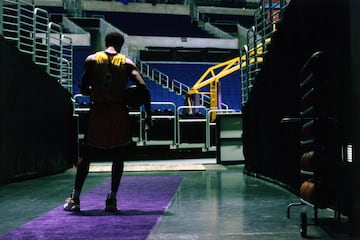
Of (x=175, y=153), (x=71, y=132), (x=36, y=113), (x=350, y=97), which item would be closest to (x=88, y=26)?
(x=175, y=153)

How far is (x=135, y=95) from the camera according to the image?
370 cm

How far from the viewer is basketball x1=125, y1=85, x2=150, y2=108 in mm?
3695

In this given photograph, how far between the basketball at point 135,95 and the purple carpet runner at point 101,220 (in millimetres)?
948

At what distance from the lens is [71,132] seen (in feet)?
30.8

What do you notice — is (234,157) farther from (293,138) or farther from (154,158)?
(293,138)

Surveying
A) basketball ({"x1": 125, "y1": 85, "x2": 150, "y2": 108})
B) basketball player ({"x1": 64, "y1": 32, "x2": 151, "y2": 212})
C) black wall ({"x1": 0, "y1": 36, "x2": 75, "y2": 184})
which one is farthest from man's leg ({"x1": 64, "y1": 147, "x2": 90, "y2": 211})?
black wall ({"x1": 0, "y1": 36, "x2": 75, "y2": 184})

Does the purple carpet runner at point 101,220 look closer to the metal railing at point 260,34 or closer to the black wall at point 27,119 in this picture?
the black wall at point 27,119

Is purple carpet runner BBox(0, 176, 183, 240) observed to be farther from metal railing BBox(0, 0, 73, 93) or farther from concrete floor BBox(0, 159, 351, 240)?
metal railing BBox(0, 0, 73, 93)

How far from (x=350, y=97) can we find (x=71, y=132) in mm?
7531

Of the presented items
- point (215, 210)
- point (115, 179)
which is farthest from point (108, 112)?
point (215, 210)

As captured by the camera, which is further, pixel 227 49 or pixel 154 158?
pixel 227 49

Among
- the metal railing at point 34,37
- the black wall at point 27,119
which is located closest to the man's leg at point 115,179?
the black wall at point 27,119

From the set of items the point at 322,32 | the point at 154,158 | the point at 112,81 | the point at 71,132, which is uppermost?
the point at 322,32

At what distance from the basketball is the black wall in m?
3.11
